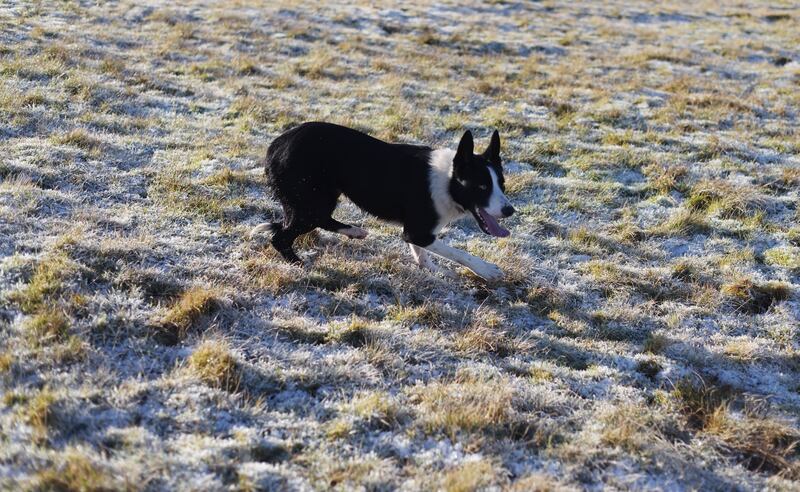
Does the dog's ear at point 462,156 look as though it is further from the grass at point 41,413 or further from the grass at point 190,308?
the grass at point 41,413

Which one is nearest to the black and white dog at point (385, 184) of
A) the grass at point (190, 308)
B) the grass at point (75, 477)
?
the grass at point (190, 308)

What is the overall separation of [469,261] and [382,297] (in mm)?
962

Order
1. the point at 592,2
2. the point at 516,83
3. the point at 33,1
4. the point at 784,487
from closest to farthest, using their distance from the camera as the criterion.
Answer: the point at 784,487 → the point at 516,83 → the point at 33,1 → the point at 592,2

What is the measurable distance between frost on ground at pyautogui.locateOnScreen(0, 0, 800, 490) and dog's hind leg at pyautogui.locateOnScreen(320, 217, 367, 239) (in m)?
0.23

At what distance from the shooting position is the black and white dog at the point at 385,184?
6301 mm

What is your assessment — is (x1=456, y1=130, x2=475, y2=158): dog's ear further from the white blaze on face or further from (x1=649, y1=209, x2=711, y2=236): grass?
(x1=649, y1=209, x2=711, y2=236): grass

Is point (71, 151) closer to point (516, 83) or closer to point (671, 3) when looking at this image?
point (516, 83)

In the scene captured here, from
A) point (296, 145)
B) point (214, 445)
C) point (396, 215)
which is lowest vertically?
point (214, 445)

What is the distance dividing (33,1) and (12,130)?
31.4ft

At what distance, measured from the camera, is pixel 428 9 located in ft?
66.3

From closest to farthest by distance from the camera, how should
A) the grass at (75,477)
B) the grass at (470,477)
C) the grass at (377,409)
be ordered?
the grass at (75,477) → the grass at (470,477) → the grass at (377,409)

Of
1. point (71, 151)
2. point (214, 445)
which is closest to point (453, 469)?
point (214, 445)

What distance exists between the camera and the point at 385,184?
643cm

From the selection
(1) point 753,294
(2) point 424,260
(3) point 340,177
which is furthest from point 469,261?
→ (1) point 753,294
